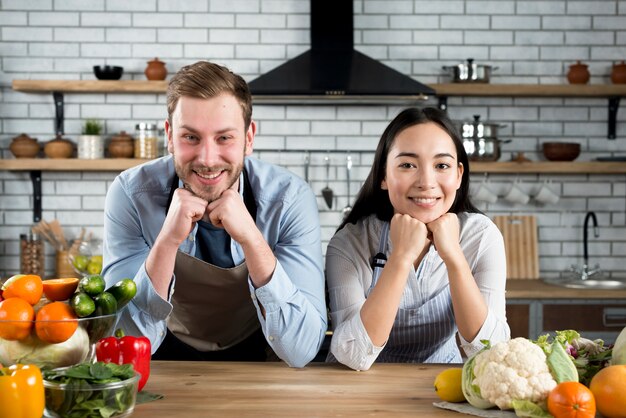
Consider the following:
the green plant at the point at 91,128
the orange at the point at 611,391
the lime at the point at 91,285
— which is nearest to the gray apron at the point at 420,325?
the orange at the point at 611,391

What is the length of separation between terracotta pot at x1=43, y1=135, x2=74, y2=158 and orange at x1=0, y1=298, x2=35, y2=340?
3083 mm

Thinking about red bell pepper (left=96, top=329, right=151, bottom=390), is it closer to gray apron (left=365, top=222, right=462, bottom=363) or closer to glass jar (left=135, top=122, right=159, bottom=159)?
gray apron (left=365, top=222, right=462, bottom=363)

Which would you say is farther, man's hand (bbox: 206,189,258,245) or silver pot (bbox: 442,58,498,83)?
silver pot (bbox: 442,58,498,83)

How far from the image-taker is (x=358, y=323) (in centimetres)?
198

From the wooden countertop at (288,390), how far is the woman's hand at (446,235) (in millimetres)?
304

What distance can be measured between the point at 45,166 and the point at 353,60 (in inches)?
72.7

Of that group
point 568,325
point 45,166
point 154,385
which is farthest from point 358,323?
point 45,166

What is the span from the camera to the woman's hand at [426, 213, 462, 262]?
2045 millimetres

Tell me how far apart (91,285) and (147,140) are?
292cm

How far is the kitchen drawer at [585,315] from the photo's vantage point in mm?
4023

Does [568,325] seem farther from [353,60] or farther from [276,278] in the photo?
[276,278]


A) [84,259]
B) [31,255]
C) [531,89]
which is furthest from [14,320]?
[531,89]

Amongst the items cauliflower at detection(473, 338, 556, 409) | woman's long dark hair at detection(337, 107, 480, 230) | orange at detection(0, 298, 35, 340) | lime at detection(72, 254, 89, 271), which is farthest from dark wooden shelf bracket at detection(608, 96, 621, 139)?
orange at detection(0, 298, 35, 340)

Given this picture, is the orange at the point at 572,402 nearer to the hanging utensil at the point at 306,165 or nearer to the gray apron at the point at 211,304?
the gray apron at the point at 211,304
